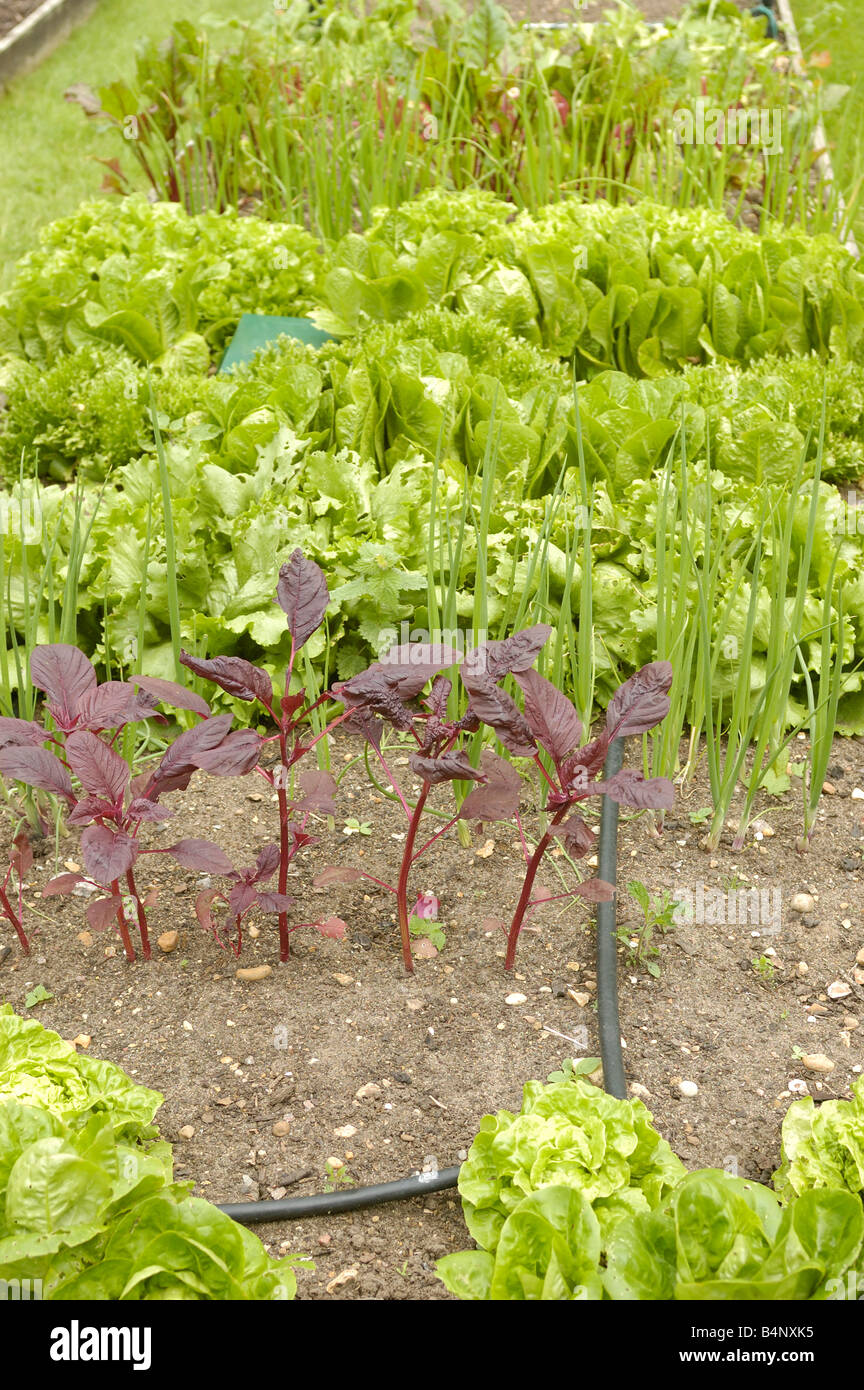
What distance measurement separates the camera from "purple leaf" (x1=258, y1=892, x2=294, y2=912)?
1783 millimetres

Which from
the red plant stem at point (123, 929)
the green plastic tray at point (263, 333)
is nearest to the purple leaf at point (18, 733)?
the red plant stem at point (123, 929)

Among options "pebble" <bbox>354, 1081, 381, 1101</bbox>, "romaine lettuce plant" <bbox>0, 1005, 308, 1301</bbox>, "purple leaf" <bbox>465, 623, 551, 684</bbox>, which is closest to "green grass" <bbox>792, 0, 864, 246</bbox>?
"purple leaf" <bbox>465, 623, 551, 684</bbox>

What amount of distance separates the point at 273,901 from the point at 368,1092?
1.07 ft

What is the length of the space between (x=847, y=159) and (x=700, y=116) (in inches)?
29.3

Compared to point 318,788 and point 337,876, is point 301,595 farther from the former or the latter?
point 337,876

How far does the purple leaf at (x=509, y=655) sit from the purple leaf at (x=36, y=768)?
0.63 m

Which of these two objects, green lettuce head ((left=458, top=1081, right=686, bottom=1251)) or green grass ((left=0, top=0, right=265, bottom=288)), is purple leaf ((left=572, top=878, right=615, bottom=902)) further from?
green grass ((left=0, top=0, right=265, bottom=288))

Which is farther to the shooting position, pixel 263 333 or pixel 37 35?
pixel 37 35

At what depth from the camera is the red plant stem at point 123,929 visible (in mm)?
1784

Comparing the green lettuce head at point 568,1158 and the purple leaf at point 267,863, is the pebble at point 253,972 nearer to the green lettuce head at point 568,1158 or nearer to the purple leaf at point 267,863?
the purple leaf at point 267,863

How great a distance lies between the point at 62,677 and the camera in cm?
177

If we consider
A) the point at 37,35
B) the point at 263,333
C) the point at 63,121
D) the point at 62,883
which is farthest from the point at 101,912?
the point at 37,35

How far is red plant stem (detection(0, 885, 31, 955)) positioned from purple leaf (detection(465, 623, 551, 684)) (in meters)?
0.88
